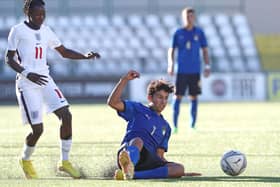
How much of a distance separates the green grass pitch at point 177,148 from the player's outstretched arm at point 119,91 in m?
0.78

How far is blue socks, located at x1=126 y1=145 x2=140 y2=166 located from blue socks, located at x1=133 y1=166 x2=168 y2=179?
23cm

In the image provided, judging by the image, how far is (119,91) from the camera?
9.31 meters

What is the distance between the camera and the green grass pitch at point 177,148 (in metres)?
9.50

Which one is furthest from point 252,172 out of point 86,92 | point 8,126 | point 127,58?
point 127,58

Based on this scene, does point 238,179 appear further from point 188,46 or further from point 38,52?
point 188,46

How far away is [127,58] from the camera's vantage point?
36281mm

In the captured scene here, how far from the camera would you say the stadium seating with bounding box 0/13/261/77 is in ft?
122

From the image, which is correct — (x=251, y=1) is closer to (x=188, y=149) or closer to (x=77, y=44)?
(x=77, y=44)

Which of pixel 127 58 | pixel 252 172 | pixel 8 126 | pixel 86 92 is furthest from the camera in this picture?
pixel 127 58

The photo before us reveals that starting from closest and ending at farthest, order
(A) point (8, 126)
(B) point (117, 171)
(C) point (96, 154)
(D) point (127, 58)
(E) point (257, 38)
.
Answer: (B) point (117, 171)
(C) point (96, 154)
(A) point (8, 126)
(D) point (127, 58)
(E) point (257, 38)

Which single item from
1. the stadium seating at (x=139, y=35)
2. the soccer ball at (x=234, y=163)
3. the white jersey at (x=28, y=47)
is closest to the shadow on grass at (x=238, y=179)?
the soccer ball at (x=234, y=163)

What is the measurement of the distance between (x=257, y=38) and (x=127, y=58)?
757cm

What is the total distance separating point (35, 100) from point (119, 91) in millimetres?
1328

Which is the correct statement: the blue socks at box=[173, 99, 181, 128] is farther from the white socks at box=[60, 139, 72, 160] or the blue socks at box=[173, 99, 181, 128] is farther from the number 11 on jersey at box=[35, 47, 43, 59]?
the number 11 on jersey at box=[35, 47, 43, 59]
